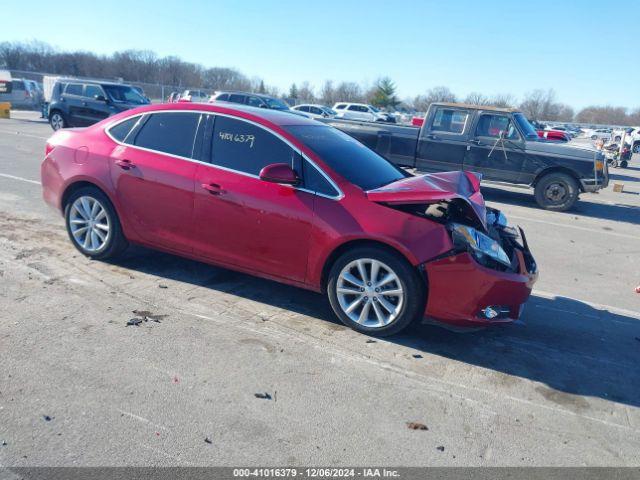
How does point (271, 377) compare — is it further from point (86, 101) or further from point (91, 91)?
point (91, 91)

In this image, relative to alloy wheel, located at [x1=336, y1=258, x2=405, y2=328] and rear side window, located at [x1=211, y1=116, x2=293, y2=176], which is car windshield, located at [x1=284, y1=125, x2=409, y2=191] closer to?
rear side window, located at [x1=211, y1=116, x2=293, y2=176]

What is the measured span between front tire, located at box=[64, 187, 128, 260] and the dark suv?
14765 mm

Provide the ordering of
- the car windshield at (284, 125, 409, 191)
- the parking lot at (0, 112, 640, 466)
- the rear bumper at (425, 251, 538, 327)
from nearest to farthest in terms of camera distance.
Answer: the parking lot at (0, 112, 640, 466) → the rear bumper at (425, 251, 538, 327) → the car windshield at (284, 125, 409, 191)

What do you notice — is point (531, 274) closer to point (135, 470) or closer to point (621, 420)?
point (621, 420)

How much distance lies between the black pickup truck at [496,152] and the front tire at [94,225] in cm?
814

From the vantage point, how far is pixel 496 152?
11.8m

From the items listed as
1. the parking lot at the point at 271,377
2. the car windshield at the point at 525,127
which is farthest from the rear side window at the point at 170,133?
the car windshield at the point at 525,127

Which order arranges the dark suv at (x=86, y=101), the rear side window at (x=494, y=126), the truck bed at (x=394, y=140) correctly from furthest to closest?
the dark suv at (x=86, y=101) → the truck bed at (x=394, y=140) → the rear side window at (x=494, y=126)

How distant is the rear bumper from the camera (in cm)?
403

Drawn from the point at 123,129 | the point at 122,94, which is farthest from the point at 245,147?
the point at 122,94

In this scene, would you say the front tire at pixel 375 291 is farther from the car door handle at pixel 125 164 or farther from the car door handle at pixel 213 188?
the car door handle at pixel 125 164

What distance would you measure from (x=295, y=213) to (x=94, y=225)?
2.40m

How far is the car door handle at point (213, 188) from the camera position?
4.73m

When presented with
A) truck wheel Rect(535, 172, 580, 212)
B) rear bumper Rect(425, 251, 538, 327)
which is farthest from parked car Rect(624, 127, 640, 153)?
rear bumper Rect(425, 251, 538, 327)
